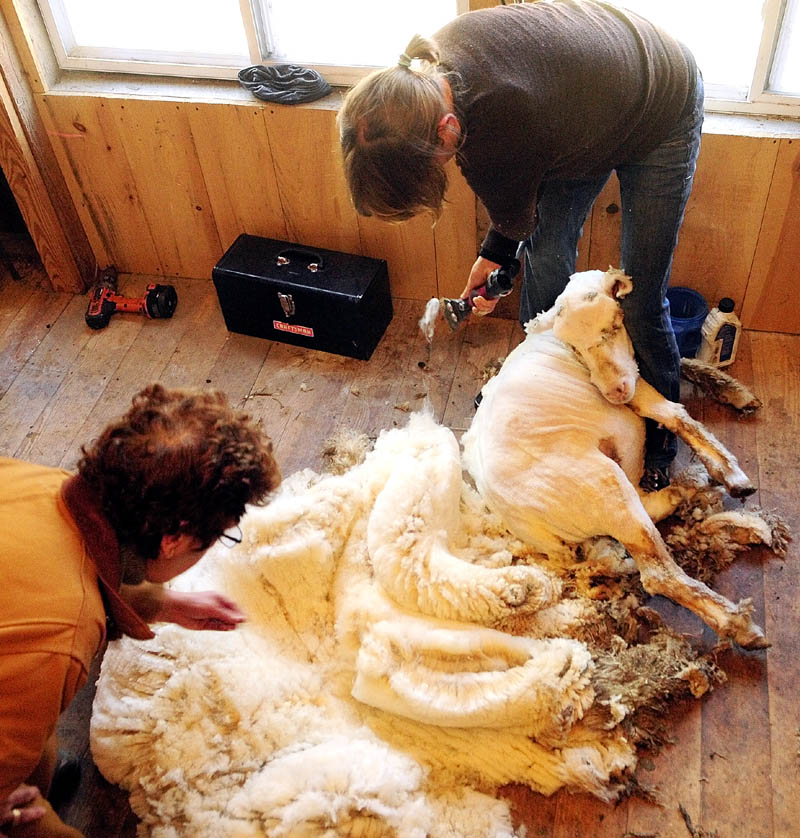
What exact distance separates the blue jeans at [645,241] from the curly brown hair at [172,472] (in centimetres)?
101

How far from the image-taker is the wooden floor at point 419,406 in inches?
60.2

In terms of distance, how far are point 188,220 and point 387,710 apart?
1.80m

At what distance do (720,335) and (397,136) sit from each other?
1287mm

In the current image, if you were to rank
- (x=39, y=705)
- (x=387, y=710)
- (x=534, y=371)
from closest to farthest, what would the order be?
(x=39, y=705) → (x=387, y=710) → (x=534, y=371)

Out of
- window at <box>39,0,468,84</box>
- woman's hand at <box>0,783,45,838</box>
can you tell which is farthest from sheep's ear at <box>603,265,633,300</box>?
woman's hand at <box>0,783,45,838</box>

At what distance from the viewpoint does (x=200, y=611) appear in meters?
1.56

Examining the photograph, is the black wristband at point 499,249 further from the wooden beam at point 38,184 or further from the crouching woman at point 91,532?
the wooden beam at point 38,184

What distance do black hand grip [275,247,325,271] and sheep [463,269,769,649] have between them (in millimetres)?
767

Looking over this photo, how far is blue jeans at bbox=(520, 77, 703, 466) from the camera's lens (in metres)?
1.75

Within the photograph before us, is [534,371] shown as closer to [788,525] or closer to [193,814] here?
[788,525]

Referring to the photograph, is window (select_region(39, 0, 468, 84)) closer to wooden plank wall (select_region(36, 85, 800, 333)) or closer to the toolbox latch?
wooden plank wall (select_region(36, 85, 800, 333))

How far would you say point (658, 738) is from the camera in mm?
1596

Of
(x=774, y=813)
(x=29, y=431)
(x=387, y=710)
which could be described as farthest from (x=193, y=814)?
(x=29, y=431)

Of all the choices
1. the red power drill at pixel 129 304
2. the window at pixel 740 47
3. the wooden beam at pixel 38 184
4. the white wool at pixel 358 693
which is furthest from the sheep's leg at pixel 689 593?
the wooden beam at pixel 38 184
